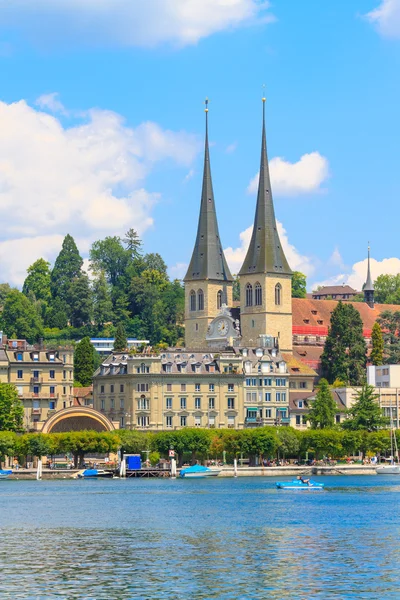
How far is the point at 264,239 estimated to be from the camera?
579ft

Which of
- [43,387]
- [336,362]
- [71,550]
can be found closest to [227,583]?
[71,550]

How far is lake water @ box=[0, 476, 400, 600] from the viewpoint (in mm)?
54156

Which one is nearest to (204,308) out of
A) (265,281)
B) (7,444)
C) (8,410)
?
(265,281)

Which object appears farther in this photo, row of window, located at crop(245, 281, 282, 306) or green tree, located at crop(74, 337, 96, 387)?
green tree, located at crop(74, 337, 96, 387)

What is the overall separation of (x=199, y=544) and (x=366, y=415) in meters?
84.6

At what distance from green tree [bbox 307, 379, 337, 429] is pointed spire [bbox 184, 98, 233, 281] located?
31.2m

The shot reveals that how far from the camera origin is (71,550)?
65375mm

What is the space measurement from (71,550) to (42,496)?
39.6 meters

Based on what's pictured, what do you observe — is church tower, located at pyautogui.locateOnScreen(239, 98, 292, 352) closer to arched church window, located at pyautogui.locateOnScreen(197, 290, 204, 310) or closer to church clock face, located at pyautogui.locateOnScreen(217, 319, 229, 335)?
church clock face, located at pyautogui.locateOnScreen(217, 319, 229, 335)

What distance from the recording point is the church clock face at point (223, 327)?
178875mm

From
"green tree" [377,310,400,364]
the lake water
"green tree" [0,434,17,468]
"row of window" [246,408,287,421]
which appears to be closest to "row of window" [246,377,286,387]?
"row of window" [246,408,287,421]

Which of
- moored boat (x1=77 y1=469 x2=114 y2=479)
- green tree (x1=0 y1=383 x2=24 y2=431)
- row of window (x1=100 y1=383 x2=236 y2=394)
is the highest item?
row of window (x1=100 y1=383 x2=236 y2=394)

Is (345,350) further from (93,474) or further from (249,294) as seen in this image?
(93,474)

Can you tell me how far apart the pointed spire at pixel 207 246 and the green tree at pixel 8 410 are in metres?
45.9
